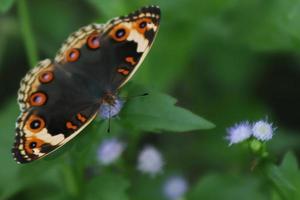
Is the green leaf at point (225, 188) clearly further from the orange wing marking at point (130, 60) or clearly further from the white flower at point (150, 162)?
the orange wing marking at point (130, 60)

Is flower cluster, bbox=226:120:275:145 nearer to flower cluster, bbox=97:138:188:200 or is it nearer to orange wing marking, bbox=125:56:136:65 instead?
orange wing marking, bbox=125:56:136:65

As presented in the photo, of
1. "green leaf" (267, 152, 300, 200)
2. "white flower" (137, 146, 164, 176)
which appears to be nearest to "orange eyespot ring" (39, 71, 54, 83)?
"white flower" (137, 146, 164, 176)

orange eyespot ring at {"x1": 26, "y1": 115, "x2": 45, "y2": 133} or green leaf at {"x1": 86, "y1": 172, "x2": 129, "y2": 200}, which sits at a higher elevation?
orange eyespot ring at {"x1": 26, "y1": 115, "x2": 45, "y2": 133}

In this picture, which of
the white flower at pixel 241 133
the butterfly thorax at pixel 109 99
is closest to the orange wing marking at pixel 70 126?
the butterfly thorax at pixel 109 99

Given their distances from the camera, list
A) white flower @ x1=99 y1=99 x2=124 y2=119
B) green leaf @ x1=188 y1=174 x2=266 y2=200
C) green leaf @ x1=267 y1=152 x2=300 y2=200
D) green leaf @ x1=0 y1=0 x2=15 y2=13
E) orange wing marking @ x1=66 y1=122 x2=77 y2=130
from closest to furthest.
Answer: green leaf @ x1=267 y1=152 x2=300 y2=200 < orange wing marking @ x1=66 y1=122 x2=77 y2=130 < white flower @ x1=99 y1=99 x2=124 y2=119 < green leaf @ x1=0 y1=0 x2=15 y2=13 < green leaf @ x1=188 y1=174 x2=266 y2=200

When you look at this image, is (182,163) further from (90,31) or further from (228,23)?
(90,31)
